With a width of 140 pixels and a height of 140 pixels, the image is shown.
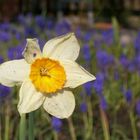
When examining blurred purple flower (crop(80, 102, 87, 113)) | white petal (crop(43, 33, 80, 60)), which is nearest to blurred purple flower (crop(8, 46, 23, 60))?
blurred purple flower (crop(80, 102, 87, 113))

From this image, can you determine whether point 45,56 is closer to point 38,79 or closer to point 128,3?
point 38,79

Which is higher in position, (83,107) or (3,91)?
(3,91)

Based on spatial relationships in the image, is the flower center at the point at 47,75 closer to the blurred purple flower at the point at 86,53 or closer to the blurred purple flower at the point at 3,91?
the blurred purple flower at the point at 3,91

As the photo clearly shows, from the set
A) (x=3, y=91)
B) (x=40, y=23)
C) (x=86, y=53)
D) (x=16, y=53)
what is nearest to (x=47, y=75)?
(x=3, y=91)

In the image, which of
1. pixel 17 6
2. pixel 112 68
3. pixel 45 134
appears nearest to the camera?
pixel 45 134

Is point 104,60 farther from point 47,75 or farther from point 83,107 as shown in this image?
point 47,75

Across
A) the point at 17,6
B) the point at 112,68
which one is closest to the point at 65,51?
the point at 112,68

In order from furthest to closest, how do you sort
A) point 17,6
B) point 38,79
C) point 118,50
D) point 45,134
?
point 17,6 < point 118,50 < point 45,134 < point 38,79
